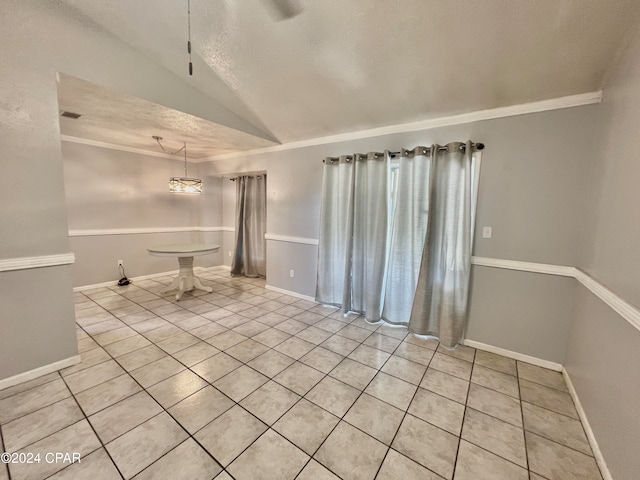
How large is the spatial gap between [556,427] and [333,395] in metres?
1.43

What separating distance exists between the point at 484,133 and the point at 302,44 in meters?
1.84

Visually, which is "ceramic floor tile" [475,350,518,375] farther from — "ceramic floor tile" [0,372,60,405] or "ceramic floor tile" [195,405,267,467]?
"ceramic floor tile" [0,372,60,405]

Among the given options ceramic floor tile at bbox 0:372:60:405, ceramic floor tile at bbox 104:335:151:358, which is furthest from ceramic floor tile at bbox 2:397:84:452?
ceramic floor tile at bbox 104:335:151:358

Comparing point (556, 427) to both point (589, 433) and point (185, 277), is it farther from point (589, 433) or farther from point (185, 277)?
point (185, 277)

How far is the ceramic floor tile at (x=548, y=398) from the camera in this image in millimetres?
1723

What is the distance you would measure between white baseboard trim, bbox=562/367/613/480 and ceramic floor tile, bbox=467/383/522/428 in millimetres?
327

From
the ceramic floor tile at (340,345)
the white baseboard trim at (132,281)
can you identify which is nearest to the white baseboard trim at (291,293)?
the ceramic floor tile at (340,345)

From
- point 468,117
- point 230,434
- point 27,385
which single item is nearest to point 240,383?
point 230,434

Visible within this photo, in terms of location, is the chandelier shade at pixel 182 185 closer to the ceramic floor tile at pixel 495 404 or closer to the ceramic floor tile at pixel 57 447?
the ceramic floor tile at pixel 57 447

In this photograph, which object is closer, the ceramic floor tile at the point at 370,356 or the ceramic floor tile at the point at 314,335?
the ceramic floor tile at the point at 370,356

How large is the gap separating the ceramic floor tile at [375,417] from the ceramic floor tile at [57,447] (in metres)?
1.49

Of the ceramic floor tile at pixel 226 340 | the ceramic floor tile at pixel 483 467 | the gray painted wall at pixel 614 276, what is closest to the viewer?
the gray painted wall at pixel 614 276

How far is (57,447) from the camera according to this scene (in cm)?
136

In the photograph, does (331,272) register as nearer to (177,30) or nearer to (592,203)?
(592,203)
